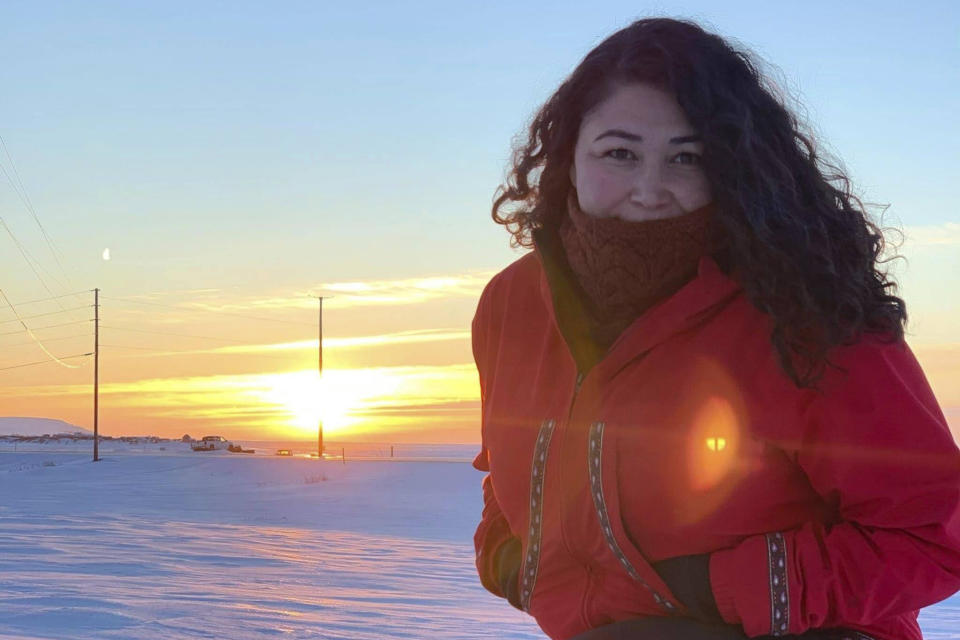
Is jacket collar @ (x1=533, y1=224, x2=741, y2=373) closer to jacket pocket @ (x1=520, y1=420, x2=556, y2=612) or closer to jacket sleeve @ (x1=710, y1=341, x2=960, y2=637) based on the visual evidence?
jacket pocket @ (x1=520, y1=420, x2=556, y2=612)

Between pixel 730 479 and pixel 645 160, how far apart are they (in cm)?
60

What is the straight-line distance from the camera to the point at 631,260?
201cm

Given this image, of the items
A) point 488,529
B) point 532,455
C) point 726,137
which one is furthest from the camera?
point 488,529

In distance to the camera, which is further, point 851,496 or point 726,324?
point 726,324

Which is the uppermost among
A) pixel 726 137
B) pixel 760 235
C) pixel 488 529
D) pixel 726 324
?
pixel 726 137

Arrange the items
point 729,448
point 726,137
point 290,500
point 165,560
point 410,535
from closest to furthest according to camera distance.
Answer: point 729,448, point 726,137, point 165,560, point 410,535, point 290,500

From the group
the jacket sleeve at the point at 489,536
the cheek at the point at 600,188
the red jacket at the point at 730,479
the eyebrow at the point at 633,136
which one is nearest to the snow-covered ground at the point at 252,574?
the jacket sleeve at the point at 489,536

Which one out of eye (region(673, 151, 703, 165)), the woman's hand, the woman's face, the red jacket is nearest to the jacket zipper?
the red jacket

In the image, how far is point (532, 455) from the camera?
209 centimetres

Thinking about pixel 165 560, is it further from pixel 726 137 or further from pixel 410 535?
pixel 726 137

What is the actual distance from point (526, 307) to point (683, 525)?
27.0 inches

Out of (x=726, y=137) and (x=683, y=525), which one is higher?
(x=726, y=137)

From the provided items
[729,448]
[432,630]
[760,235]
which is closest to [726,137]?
[760,235]

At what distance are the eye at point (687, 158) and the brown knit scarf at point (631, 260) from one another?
88mm
